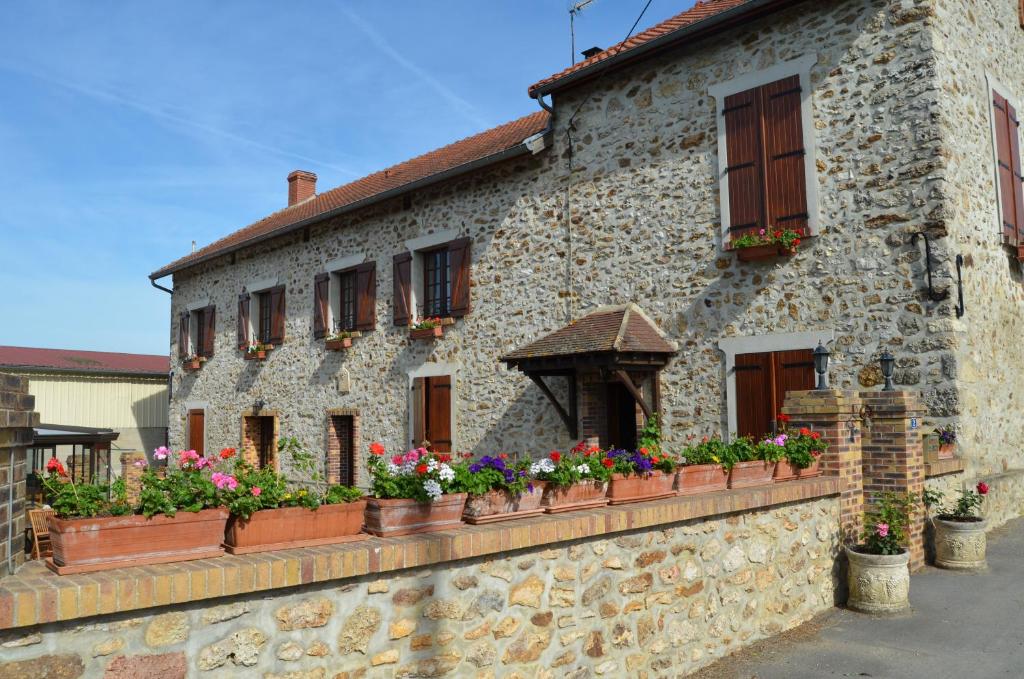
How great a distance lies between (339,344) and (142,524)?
1162 cm

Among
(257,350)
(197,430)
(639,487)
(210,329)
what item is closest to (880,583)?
(639,487)

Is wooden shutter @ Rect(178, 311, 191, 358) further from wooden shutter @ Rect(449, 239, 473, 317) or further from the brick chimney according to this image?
wooden shutter @ Rect(449, 239, 473, 317)

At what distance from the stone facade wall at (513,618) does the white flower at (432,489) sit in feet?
1.08

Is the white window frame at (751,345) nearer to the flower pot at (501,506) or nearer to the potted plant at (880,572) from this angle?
the potted plant at (880,572)

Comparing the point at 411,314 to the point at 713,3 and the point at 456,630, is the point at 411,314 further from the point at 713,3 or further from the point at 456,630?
the point at 456,630

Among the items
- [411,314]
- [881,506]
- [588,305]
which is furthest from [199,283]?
[881,506]

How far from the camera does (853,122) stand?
27.7 feet

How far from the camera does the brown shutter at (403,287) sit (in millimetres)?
13109

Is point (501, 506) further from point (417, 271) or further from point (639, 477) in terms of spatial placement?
point (417, 271)

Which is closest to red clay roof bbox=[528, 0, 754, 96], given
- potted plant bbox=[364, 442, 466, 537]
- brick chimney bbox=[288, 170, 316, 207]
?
potted plant bbox=[364, 442, 466, 537]

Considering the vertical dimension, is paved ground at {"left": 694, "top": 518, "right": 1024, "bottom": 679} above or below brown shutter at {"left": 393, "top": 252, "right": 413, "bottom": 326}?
below

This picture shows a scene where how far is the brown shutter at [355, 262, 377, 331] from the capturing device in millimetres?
13797

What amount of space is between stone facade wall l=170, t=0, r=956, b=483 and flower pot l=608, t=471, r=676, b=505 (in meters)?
4.35

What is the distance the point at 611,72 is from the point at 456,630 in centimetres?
885
